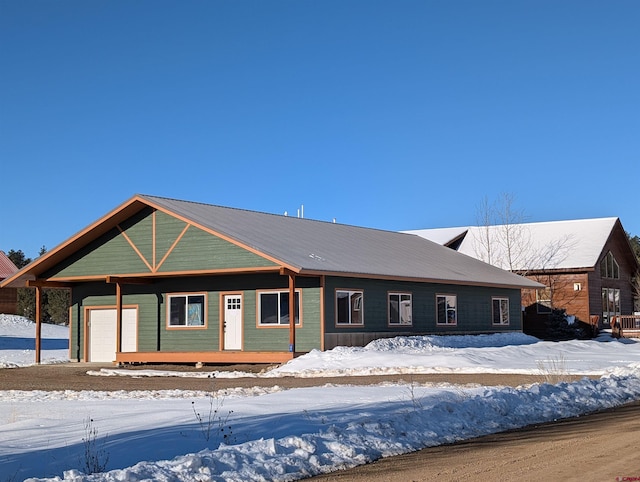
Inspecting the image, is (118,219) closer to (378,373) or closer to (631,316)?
(378,373)

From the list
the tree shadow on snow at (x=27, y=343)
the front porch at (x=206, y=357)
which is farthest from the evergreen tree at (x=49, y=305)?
the front porch at (x=206, y=357)

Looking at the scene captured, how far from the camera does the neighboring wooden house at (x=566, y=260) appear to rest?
150ft

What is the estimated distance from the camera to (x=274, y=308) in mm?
28781

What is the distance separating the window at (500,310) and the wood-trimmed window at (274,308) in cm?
1292

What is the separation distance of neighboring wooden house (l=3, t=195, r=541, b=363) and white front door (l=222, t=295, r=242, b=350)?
0.04 m

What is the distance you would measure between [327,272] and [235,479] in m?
18.0

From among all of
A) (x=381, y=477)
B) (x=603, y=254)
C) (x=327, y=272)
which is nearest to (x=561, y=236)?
(x=603, y=254)

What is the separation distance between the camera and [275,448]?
30.6 feet

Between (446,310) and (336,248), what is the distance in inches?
224

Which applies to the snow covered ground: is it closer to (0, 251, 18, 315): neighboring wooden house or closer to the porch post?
the porch post

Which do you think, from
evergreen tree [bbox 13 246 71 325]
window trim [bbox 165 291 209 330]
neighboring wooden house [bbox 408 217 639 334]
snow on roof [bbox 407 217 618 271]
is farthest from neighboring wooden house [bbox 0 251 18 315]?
window trim [bbox 165 291 209 330]

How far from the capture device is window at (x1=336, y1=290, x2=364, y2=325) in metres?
28.3

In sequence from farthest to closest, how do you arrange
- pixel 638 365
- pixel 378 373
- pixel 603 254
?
pixel 603 254 < pixel 378 373 < pixel 638 365

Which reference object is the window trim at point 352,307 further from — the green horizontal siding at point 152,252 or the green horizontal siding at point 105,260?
the green horizontal siding at point 105,260
